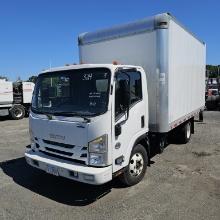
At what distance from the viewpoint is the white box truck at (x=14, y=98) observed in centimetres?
1928

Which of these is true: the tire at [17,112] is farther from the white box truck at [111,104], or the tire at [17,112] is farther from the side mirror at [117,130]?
the side mirror at [117,130]

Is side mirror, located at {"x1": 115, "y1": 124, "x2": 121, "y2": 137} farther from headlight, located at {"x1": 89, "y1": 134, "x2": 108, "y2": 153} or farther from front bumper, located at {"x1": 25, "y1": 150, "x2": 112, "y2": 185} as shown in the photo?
front bumper, located at {"x1": 25, "y1": 150, "x2": 112, "y2": 185}

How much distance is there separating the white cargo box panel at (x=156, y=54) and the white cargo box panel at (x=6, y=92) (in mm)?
12451

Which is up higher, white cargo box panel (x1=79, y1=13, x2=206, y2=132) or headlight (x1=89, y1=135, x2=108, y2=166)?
white cargo box panel (x1=79, y1=13, x2=206, y2=132)

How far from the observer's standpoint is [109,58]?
7.38m

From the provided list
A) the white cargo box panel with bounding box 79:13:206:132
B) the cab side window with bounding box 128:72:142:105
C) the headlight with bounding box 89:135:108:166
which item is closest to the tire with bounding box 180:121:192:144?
the white cargo box panel with bounding box 79:13:206:132

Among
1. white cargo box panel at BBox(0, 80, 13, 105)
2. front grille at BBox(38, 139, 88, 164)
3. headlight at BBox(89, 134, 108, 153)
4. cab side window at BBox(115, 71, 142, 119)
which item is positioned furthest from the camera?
white cargo box panel at BBox(0, 80, 13, 105)

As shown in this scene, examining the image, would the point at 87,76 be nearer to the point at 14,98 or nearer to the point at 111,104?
the point at 111,104

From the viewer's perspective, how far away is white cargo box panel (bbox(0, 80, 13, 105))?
19.2m

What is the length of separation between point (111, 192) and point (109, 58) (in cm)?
312

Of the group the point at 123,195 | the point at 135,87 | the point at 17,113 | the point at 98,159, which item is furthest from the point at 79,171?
the point at 17,113

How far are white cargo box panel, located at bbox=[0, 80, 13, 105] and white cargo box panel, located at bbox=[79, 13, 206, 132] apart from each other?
40.8 ft

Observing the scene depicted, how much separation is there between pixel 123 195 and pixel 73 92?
209 centimetres

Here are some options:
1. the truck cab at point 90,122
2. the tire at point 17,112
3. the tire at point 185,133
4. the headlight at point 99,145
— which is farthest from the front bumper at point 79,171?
the tire at point 17,112
